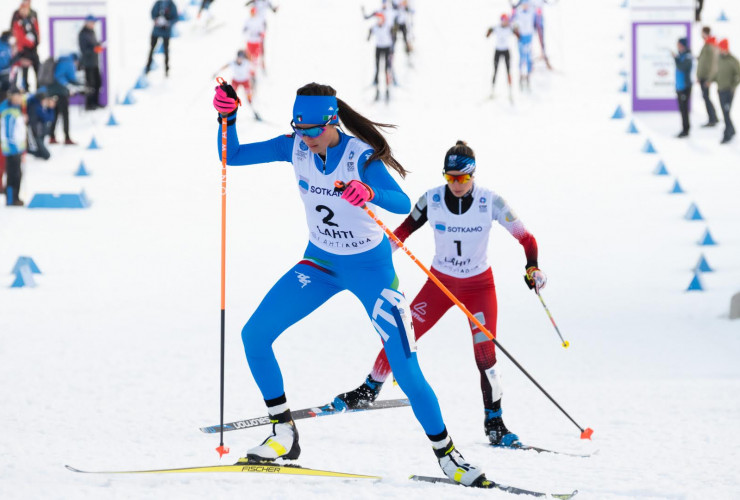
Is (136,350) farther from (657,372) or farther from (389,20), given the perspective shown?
(389,20)

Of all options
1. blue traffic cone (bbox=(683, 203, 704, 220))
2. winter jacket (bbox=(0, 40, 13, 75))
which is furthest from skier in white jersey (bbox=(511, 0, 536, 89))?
winter jacket (bbox=(0, 40, 13, 75))

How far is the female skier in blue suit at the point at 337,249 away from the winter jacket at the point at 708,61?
44.8ft

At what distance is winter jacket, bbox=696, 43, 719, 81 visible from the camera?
17438 millimetres

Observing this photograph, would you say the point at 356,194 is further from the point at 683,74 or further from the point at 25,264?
the point at 683,74

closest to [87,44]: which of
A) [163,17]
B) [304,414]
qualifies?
[163,17]

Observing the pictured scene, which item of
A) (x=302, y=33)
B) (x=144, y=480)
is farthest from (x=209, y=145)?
(x=144, y=480)

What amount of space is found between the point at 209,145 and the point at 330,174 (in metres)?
12.5

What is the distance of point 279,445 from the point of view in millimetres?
5254

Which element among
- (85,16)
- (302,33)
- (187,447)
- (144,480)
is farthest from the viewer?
(302,33)

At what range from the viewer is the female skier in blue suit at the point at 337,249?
4.88 m

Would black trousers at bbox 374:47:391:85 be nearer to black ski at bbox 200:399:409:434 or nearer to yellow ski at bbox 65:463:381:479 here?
black ski at bbox 200:399:409:434

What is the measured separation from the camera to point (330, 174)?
4914 mm

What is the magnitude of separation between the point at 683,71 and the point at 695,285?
7.35 m

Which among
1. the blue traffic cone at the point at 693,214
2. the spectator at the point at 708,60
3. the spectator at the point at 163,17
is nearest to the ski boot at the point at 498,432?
the blue traffic cone at the point at 693,214
